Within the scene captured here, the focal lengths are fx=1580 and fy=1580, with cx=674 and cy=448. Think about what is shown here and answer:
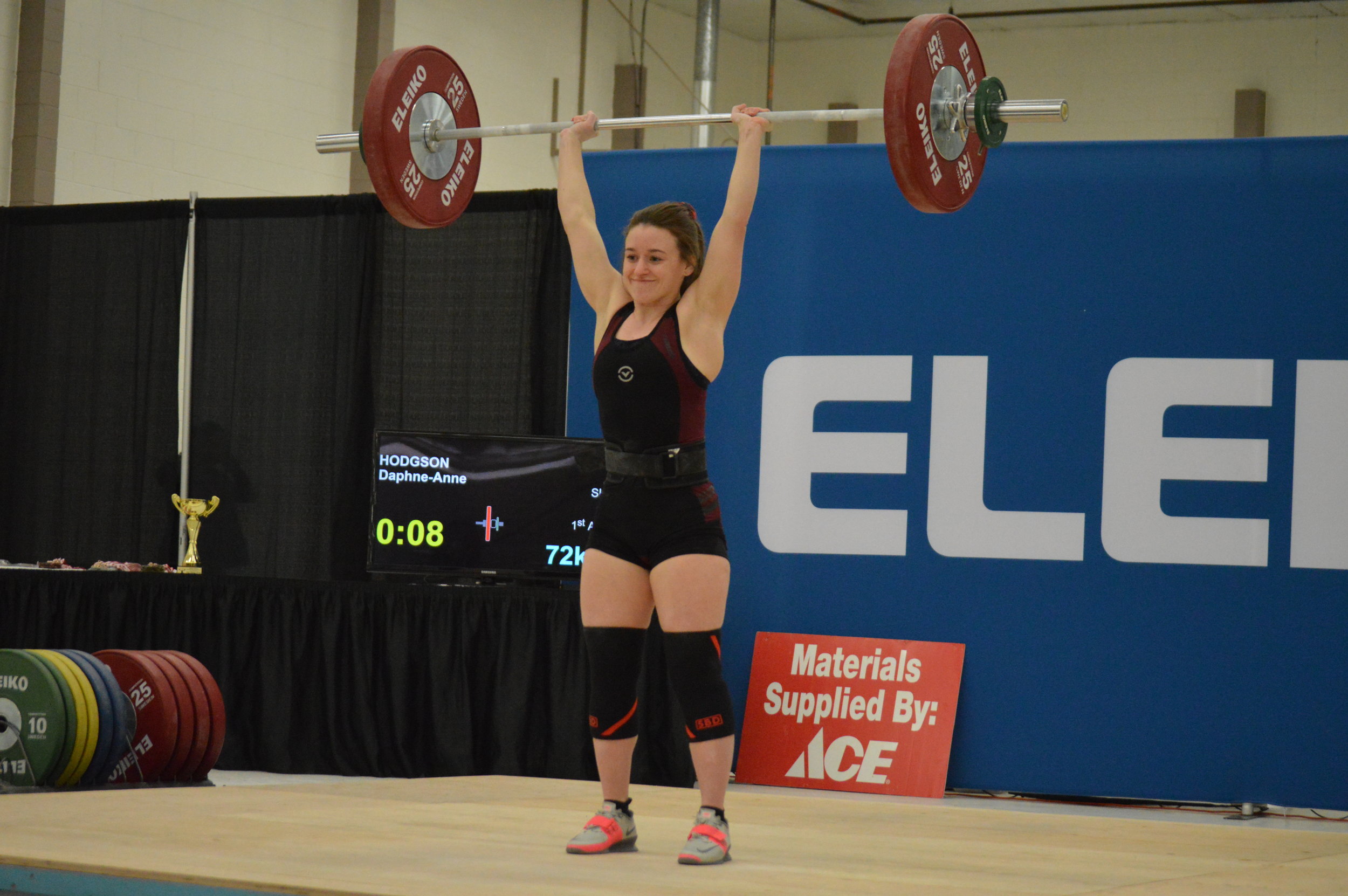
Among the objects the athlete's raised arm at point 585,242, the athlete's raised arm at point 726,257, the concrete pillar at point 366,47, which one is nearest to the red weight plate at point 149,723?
the athlete's raised arm at point 585,242

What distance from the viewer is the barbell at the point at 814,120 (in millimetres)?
3174

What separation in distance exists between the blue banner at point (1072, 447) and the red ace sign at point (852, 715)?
3.4 inches

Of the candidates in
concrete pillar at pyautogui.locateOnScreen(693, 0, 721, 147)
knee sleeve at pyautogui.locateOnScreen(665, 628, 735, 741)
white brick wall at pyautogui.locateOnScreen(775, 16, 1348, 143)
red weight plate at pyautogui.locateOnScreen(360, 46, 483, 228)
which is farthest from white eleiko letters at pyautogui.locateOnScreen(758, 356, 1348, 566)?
white brick wall at pyautogui.locateOnScreen(775, 16, 1348, 143)

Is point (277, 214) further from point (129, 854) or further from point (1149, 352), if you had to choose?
point (129, 854)

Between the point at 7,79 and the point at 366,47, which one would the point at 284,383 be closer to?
the point at 7,79

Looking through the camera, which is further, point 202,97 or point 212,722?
point 202,97

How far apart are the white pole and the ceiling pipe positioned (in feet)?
16.9

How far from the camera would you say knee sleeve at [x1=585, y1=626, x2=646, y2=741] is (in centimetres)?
286

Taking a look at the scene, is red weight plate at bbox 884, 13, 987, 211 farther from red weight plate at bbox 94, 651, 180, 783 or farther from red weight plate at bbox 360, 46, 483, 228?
red weight plate at bbox 94, 651, 180, 783

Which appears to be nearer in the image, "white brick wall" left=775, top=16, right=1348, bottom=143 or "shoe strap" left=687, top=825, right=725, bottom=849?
"shoe strap" left=687, top=825, right=725, bottom=849

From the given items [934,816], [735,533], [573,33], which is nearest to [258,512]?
[735,533]

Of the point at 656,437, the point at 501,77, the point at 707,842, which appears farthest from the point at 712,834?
the point at 501,77

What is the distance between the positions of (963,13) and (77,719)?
7.83 metres

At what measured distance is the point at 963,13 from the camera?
1024cm
